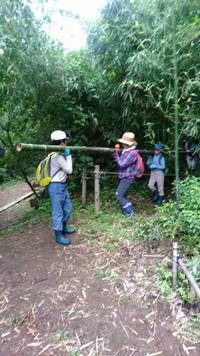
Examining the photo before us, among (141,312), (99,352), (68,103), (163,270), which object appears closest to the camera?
(99,352)

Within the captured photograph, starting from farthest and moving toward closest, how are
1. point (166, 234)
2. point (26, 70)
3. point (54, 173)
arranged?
point (26, 70) → point (54, 173) → point (166, 234)

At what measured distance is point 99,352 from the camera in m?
2.15

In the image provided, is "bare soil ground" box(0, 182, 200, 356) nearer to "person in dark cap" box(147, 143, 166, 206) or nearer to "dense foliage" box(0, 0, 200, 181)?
"person in dark cap" box(147, 143, 166, 206)

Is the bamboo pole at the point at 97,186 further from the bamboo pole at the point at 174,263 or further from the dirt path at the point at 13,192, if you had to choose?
the dirt path at the point at 13,192

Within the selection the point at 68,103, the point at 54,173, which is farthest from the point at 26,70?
the point at 54,173

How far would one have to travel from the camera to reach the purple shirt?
4.39m

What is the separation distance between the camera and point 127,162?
4391mm

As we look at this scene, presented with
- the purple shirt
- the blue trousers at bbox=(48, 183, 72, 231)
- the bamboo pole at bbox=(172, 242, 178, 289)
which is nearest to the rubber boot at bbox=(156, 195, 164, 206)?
the purple shirt

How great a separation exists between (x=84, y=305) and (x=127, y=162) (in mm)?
2320

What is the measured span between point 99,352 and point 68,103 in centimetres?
401

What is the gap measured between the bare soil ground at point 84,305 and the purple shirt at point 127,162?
48.2 inches

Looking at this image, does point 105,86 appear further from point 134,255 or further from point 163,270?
point 163,270

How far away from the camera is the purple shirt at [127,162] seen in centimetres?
439

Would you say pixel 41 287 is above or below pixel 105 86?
below
